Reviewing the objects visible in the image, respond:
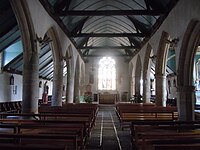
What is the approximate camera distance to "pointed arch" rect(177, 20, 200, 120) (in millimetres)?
8383

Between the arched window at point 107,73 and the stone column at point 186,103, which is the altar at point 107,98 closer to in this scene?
the arched window at point 107,73

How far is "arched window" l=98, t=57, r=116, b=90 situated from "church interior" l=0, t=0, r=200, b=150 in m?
5.84

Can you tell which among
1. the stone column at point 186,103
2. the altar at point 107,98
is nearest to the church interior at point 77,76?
the stone column at point 186,103

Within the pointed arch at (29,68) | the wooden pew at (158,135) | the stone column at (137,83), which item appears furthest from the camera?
the stone column at (137,83)

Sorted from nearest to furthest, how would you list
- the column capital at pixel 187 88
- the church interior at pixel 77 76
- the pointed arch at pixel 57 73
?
the church interior at pixel 77 76 → the column capital at pixel 187 88 → the pointed arch at pixel 57 73

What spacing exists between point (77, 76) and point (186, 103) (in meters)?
13.8

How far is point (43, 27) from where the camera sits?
31.4 ft

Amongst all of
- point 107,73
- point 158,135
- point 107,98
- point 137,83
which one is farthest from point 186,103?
point 107,73

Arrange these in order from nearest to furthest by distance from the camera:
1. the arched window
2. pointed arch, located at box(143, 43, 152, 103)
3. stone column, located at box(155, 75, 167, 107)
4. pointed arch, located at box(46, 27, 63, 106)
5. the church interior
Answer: the church interior < pointed arch, located at box(46, 27, 63, 106) < stone column, located at box(155, 75, 167, 107) < pointed arch, located at box(143, 43, 152, 103) < the arched window

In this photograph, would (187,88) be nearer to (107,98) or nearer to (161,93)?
(161,93)

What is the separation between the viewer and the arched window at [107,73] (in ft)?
88.7

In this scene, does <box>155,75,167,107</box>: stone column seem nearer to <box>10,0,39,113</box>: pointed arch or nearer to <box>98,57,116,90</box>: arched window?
<box>10,0,39,113</box>: pointed arch

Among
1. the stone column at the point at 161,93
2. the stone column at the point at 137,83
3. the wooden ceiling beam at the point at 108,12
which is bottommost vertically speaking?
the stone column at the point at 161,93

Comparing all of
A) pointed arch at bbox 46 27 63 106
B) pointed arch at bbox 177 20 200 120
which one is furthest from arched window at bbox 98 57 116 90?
pointed arch at bbox 177 20 200 120
